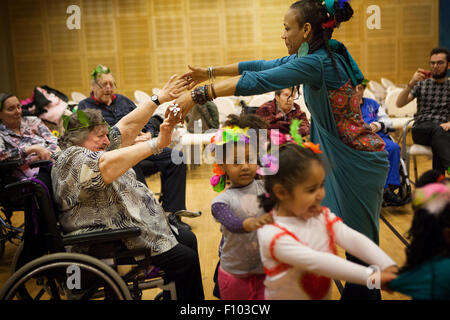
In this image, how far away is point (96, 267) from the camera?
1648 millimetres

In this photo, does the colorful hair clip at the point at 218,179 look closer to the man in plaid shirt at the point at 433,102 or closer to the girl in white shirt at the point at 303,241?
the girl in white shirt at the point at 303,241

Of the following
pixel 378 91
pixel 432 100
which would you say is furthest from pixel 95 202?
pixel 378 91

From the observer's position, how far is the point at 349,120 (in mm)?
1883

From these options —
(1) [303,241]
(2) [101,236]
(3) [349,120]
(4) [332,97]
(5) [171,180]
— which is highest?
(4) [332,97]

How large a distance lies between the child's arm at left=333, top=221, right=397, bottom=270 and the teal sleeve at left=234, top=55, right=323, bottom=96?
61 cm

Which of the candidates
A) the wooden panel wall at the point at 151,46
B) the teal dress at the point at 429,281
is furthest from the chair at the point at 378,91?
the teal dress at the point at 429,281

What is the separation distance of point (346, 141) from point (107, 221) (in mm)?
1117

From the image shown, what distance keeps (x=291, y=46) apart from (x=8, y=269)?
2688 millimetres

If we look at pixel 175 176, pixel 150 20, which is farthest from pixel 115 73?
pixel 175 176

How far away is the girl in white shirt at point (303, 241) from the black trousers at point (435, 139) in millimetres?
2726

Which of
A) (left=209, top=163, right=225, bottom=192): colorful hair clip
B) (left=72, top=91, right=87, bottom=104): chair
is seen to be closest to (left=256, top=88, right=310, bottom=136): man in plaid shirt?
(left=209, top=163, right=225, bottom=192): colorful hair clip

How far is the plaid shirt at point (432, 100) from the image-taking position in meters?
4.27

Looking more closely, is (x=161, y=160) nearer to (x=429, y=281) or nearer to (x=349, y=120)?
(x=349, y=120)

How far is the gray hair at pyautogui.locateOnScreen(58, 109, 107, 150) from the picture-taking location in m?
2.07
